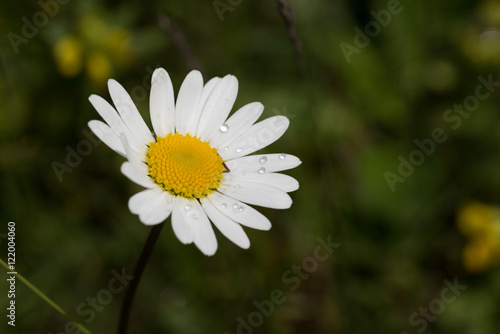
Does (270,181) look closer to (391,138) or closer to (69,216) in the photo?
(69,216)

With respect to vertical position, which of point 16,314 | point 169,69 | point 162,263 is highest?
point 169,69

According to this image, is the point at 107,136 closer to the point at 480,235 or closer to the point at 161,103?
the point at 161,103

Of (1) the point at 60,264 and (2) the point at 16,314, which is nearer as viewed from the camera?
(2) the point at 16,314

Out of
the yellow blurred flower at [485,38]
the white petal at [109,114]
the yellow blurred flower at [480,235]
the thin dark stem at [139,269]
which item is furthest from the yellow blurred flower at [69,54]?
the yellow blurred flower at [485,38]

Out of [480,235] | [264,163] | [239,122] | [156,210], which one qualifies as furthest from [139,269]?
[480,235]

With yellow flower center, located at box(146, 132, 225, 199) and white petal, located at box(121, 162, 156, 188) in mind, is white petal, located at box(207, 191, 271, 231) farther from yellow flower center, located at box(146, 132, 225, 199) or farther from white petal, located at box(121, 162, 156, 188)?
white petal, located at box(121, 162, 156, 188)

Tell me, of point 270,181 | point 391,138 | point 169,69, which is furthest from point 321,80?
point 270,181
